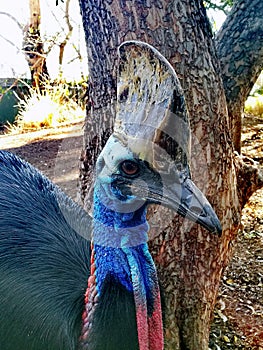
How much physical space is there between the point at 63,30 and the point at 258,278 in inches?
304

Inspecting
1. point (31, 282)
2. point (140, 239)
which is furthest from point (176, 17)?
point (31, 282)

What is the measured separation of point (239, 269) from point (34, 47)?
768 cm

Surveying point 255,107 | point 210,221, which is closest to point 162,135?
point 210,221

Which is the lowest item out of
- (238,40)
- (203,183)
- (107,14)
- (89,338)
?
(89,338)

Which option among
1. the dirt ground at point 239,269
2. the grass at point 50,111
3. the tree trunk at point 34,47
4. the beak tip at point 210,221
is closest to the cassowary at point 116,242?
the beak tip at point 210,221

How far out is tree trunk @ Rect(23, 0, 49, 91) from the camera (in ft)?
31.2

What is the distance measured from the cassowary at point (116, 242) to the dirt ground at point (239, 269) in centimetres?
98

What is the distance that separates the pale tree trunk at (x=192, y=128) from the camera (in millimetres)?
2066

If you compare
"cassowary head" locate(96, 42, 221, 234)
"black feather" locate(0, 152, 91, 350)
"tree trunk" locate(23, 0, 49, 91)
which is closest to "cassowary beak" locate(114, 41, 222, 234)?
"cassowary head" locate(96, 42, 221, 234)

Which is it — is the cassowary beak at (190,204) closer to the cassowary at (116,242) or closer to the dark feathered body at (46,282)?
the cassowary at (116,242)

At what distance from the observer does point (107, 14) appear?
6.98ft

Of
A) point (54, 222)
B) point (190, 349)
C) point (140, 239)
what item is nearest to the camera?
point (140, 239)

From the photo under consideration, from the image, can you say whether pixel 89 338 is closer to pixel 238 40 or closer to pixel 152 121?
pixel 152 121

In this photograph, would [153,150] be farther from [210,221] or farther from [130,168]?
[210,221]
